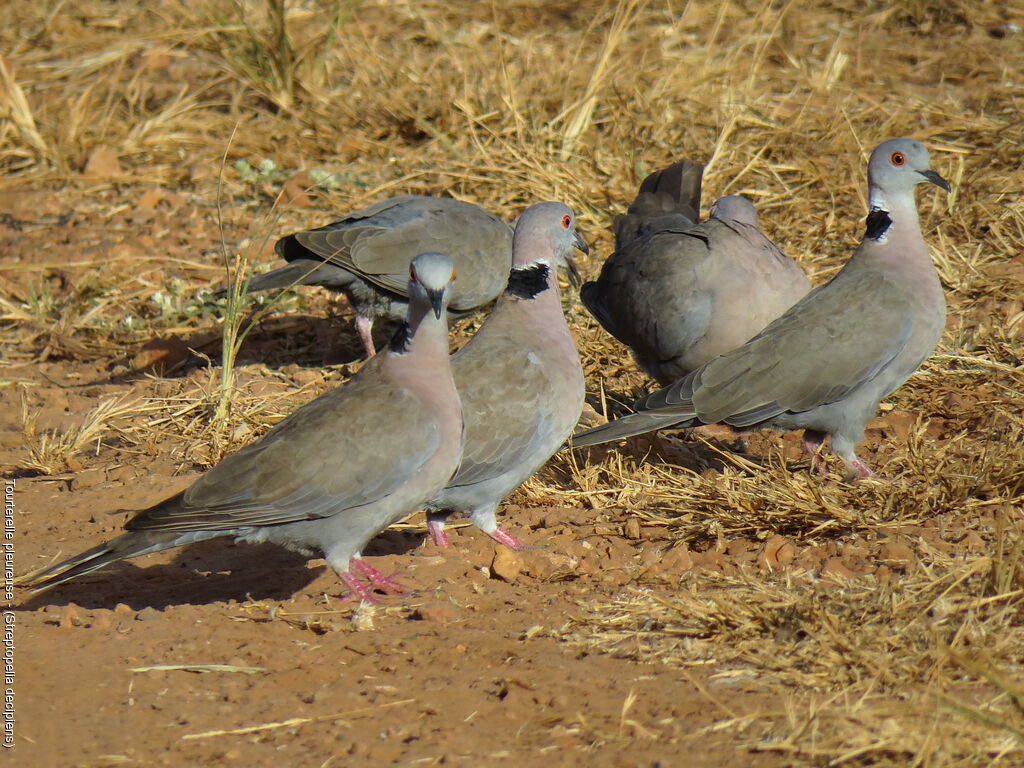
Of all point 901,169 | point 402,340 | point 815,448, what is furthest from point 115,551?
point 901,169

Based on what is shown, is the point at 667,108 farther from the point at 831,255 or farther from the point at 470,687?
the point at 470,687

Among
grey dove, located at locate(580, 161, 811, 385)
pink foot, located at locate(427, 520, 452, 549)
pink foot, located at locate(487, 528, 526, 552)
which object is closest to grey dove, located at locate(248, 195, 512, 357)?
grey dove, located at locate(580, 161, 811, 385)

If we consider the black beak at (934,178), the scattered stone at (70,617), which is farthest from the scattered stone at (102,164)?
the black beak at (934,178)

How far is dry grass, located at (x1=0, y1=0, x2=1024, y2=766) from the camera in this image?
10.9ft

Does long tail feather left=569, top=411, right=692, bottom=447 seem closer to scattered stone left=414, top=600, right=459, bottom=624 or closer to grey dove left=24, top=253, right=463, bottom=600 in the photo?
grey dove left=24, top=253, right=463, bottom=600

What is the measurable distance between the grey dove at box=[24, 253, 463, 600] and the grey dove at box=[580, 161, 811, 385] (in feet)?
5.20

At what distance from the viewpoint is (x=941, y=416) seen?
213 inches

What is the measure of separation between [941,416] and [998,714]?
2.80 meters

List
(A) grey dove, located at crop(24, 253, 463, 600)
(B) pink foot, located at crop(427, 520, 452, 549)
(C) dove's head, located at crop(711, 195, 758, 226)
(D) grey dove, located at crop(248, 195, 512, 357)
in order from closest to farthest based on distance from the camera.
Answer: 1. (A) grey dove, located at crop(24, 253, 463, 600)
2. (B) pink foot, located at crop(427, 520, 452, 549)
3. (C) dove's head, located at crop(711, 195, 758, 226)
4. (D) grey dove, located at crop(248, 195, 512, 357)

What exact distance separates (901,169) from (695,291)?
Answer: 0.95 metres

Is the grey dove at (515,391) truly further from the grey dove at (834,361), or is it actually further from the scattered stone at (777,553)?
the scattered stone at (777,553)

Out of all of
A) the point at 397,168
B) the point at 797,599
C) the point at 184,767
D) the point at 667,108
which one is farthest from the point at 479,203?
the point at 184,767

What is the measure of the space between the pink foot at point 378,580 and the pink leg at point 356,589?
1.9 inches

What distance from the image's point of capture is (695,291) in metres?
5.38
